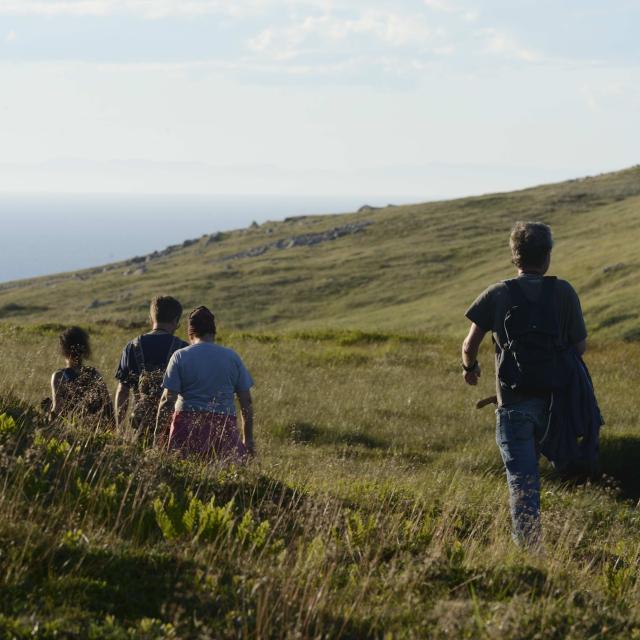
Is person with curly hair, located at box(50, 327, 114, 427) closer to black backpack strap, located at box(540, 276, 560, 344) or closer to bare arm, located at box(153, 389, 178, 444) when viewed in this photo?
bare arm, located at box(153, 389, 178, 444)

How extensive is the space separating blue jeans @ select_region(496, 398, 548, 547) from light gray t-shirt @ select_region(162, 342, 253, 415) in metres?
2.64

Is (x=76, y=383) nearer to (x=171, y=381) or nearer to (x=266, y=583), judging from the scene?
(x=171, y=381)

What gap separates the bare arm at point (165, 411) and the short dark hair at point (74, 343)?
122cm

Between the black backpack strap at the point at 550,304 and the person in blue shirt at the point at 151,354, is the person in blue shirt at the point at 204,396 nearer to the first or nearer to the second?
the person in blue shirt at the point at 151,354

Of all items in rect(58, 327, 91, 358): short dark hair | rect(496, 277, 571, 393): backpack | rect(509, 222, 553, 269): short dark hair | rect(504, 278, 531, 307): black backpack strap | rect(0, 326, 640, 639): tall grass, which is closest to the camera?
rect(0, 326, 640, 639): tall grass

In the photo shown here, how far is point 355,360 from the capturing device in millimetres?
24422

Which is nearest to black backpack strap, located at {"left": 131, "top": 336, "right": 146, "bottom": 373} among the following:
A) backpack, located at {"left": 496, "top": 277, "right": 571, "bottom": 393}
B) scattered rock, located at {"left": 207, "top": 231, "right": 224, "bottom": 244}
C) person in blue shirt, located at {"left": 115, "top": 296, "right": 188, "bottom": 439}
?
person in blue shirt, located at {"left": 115, "top": 296, "right": 188, "bottom": 439}

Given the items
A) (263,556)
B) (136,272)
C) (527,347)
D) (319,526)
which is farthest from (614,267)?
(136,272)

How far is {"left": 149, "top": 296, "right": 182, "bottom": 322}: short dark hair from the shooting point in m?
9.02

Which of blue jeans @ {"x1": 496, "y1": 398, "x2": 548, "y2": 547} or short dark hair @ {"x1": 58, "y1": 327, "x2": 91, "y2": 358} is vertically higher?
short dark hair @ {"x1": 58, "y1": 327, "x2": 91, "y2": 358}

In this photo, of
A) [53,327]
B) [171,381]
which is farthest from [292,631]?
[53,327]

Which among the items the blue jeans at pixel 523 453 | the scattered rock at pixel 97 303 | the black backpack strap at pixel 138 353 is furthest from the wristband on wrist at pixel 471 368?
the scattered rock at pixel 97 303

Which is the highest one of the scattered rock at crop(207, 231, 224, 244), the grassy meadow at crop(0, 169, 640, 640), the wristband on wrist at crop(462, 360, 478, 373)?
the scattered rock at crop(207, 231, 224, 244)

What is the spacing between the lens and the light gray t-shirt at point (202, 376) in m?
8.44
